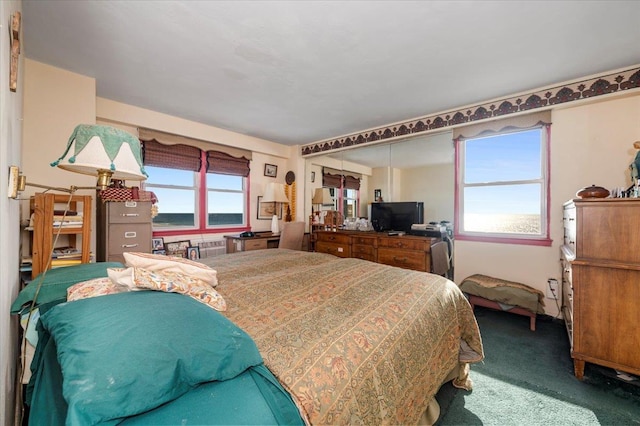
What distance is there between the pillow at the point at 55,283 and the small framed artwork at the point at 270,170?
3525 millimetres

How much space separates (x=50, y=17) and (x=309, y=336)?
271cm

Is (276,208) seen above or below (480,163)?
below

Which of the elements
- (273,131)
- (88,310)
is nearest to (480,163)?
(273,131)

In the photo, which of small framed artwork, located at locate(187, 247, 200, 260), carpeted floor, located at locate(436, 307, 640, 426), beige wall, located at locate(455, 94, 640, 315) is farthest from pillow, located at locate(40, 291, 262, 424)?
beige wall, located at locate(455, 94, 640, 315)

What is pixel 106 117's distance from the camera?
3092 mm

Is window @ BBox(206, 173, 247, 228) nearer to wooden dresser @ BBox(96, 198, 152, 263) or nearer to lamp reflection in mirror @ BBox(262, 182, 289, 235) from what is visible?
lamp reflection in mirror @ BBox(262, 182, 289, 235)

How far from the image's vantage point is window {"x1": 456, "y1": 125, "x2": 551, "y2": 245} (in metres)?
3.02

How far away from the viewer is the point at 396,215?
4.06 meters

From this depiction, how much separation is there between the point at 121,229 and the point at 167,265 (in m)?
1.83

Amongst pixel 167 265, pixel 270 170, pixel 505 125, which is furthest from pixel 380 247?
pixel 167 265

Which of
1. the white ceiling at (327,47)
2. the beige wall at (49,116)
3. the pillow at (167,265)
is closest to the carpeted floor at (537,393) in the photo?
the pillow at (167,265)

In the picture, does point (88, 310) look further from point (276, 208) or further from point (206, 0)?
point (276, 208)

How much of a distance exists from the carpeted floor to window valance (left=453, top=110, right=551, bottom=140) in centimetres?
231

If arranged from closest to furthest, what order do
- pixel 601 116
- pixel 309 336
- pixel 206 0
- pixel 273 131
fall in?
1. pixel 309 336
2. pixel 206 0
3. pixel 601 116
4. pixel 273 131
